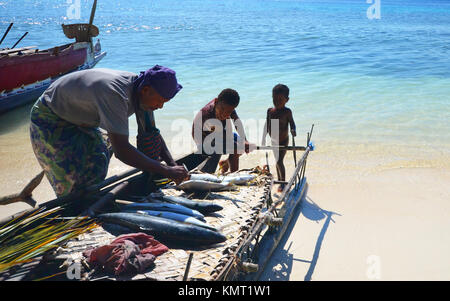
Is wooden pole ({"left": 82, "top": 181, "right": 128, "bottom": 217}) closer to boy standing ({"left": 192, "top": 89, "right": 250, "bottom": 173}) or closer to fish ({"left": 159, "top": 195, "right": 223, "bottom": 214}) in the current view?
fish ({"left": 159, "top": 195, "right": 223, "bottom": 214})

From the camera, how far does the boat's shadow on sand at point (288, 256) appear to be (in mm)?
4309

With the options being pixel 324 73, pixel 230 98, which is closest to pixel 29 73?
pixel 230 98

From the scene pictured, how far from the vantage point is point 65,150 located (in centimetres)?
355

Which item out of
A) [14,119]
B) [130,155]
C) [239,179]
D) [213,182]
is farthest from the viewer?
[14,119]

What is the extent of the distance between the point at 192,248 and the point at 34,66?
1131 cm

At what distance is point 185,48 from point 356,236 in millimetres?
20730

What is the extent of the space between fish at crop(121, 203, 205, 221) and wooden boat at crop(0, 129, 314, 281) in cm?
15

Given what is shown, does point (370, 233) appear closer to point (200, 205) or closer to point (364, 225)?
point (364, 225)

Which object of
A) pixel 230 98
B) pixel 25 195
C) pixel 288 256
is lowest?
pixel 288 256

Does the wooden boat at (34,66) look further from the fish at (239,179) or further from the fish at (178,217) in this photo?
the fish at (178,217)
